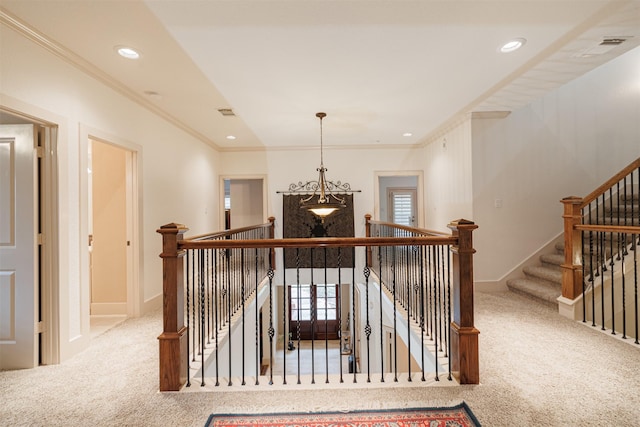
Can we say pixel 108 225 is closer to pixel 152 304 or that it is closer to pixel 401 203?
pixel 152 304

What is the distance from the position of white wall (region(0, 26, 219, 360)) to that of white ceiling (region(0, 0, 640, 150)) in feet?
0.53

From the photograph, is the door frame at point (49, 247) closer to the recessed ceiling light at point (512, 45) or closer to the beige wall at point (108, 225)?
the beige wall at point (108, 225)

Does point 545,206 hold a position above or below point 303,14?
below

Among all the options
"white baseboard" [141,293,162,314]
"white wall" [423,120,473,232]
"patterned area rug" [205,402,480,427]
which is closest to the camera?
"patterned area rug" [205,402,480,427]

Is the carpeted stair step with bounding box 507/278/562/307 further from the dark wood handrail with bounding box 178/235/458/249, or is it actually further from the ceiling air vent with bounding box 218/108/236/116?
the ceiling air vent with bounding box 218/108/236/116

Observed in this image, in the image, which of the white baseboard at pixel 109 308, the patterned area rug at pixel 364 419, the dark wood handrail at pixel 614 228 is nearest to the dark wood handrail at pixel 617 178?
the dark wood handrail at pixel 614 228

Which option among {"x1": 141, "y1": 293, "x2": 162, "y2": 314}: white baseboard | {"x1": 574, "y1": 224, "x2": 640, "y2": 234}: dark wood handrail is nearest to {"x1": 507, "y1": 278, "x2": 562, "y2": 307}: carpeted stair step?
{"x1": 574, "y1": 224, "x2": 640, "y2": 234}: dark wood handrail

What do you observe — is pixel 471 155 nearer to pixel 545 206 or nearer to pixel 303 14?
pixel 545 206

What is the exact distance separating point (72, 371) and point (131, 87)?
9.13 ft

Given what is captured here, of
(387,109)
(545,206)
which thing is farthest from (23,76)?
(545,206)

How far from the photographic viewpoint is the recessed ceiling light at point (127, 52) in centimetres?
252

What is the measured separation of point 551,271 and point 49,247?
18.3 feet

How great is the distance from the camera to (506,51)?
2.64 meters

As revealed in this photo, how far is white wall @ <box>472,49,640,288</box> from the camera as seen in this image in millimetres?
4355
